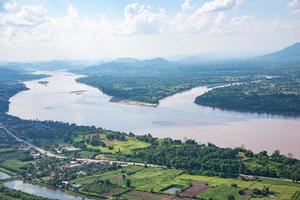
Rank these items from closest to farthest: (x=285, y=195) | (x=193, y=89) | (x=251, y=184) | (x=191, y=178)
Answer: (x=285, y=195), (x=251, y=184), (x=191, y=178), (x=193, y=89)

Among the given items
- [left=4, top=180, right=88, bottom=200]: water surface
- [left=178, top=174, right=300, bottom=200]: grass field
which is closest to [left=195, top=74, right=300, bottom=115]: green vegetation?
[left=178, top=174, right=300, bottom=200]: grass field

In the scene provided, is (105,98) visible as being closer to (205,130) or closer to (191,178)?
(205,130)

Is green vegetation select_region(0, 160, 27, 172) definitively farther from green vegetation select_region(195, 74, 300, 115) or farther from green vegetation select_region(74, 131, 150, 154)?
green vegetation select_region(195, 74, 300, 115)

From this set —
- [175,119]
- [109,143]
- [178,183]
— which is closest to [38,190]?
[178,183]

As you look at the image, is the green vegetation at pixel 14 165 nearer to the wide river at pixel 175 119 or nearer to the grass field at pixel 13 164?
the grass field at pixel 13 164

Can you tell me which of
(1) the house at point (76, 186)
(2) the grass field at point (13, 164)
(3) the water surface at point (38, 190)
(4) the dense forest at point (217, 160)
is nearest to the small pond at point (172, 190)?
(4) the dense forest at point (217, 160)

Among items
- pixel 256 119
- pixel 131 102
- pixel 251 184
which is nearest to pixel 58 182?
pixel 251 184
